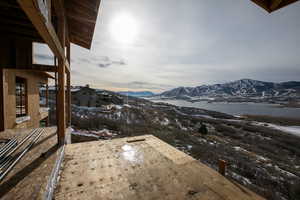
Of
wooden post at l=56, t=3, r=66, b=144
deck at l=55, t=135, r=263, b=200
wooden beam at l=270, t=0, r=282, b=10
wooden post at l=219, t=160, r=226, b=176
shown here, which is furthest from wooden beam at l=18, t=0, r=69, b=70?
wooden post at l=219, t=160, r=226, b=176

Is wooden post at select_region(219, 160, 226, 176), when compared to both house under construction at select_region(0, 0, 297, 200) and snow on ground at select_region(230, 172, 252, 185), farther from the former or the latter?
snow on ground at select_region(230, 172, 252, 185)

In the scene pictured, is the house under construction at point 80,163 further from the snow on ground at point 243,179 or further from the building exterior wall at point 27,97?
the snow on ground at point 243,179

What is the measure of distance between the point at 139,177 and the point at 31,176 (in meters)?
1.63

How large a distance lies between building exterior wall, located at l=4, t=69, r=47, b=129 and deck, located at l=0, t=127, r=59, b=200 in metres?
2.75

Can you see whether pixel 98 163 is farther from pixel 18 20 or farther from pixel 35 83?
pixel 35 83

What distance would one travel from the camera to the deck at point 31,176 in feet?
5.61

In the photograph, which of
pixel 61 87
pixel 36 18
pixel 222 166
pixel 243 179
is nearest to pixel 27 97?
pixel 61 87

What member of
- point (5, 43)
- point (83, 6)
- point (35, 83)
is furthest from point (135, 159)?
point (35, 83)

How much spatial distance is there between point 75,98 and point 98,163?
2099cm

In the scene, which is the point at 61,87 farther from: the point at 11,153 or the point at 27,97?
the point at 27,97

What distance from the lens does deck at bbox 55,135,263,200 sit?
74.6 inches

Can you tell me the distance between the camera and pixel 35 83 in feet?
24.1

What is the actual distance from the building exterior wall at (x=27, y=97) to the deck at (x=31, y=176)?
2752mm

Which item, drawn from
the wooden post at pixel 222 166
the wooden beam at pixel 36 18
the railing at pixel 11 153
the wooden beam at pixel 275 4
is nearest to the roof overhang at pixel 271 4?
the wooden beam at pixel 275 4
